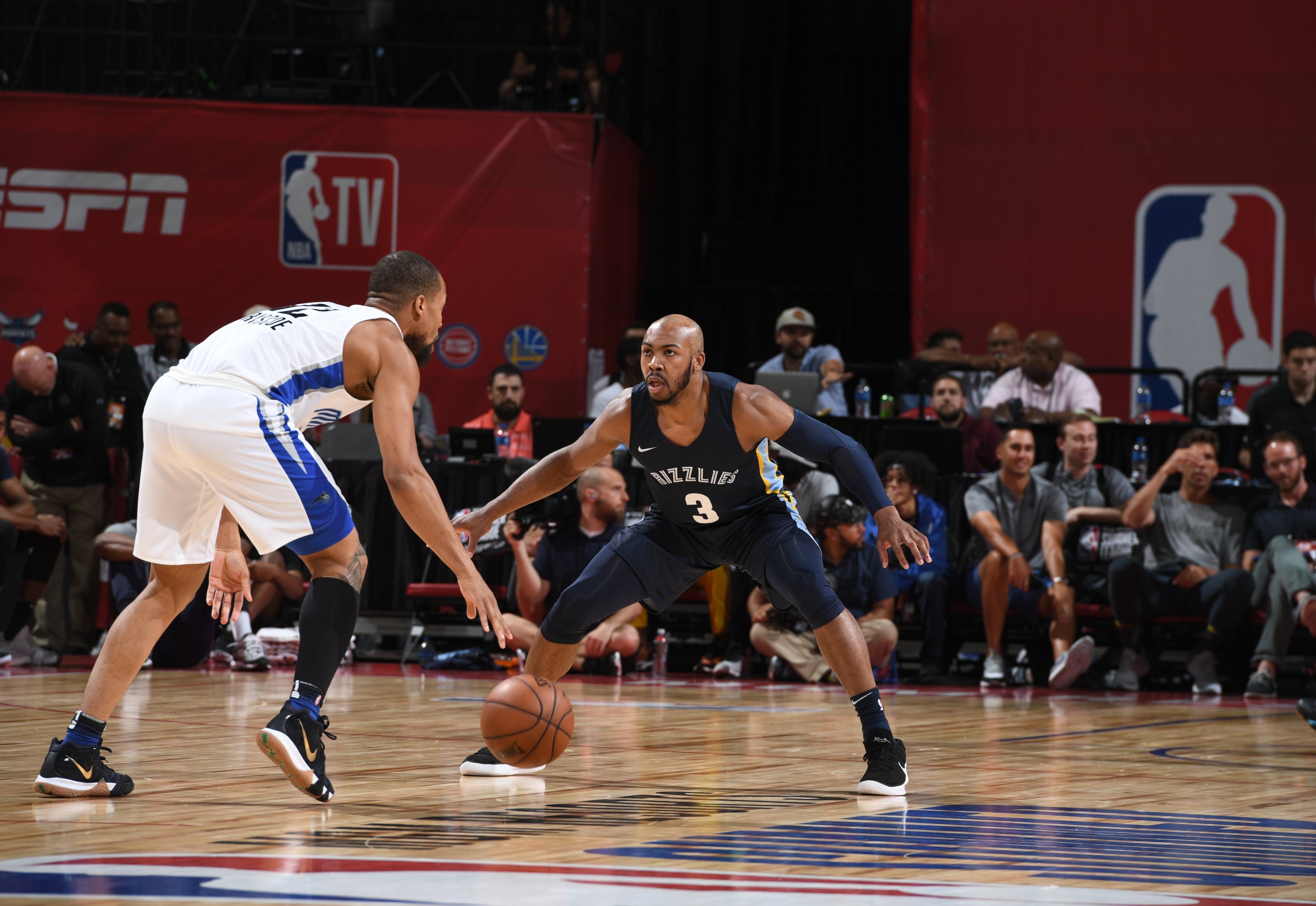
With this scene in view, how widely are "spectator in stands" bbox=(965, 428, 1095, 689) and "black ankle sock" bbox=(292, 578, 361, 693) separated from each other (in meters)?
5.98

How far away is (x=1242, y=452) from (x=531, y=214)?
5945 millimetres

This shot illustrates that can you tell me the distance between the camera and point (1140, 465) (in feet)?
33.0

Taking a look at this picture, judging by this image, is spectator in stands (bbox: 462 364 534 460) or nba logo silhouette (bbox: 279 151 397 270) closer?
spectator in stands (bbox: 462 364 534 460)

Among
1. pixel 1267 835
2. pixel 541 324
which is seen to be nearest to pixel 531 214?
pixel 541 324

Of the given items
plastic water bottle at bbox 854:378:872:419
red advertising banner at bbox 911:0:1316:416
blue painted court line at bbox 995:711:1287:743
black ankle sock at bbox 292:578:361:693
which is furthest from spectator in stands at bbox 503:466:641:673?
black ankle sock at bbox 292:578:361:693

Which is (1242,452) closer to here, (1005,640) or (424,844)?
(1005,640)

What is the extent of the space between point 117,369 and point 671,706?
5218mm

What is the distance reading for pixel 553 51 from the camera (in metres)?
12.7

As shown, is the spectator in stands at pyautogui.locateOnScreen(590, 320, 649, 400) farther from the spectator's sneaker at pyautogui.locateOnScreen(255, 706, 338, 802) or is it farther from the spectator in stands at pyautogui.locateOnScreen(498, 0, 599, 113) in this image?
the spectator's sneaker at pyautogui.locateOnScreen(255, 706, 338, 802)

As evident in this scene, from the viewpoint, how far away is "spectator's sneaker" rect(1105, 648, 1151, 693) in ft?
31.3

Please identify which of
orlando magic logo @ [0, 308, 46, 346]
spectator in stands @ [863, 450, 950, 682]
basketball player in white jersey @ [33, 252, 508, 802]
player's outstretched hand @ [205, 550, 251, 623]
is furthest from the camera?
orlando magic logo @ [0, 308, 46, 346]

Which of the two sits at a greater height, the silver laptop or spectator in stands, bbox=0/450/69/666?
the silver laptop

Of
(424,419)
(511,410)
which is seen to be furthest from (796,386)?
(424,419)

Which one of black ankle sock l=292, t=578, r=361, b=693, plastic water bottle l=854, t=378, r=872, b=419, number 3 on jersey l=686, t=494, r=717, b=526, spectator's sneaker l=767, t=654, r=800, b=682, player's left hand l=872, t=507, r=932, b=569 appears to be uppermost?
plastic water bottle l=854, t=378, r=872, b=419
